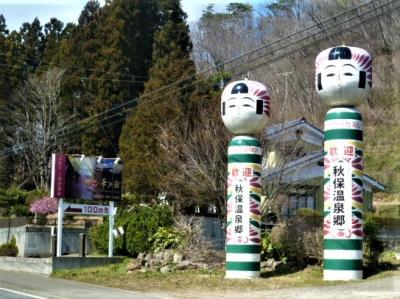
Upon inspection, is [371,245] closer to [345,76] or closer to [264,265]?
[264,265]

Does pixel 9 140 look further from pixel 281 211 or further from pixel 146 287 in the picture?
pixel 146 287

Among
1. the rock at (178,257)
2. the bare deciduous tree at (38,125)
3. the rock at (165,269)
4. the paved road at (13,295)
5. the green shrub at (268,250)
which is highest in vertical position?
the bare deciduous tree at (38,125)

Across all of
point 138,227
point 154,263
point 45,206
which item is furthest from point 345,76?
point 45,206

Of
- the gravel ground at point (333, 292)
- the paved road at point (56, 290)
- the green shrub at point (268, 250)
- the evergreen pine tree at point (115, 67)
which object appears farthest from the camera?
the evergreen pine tree at point (115, 67)

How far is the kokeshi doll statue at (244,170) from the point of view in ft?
67.7

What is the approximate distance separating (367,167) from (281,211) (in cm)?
2885

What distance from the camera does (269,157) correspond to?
28906 millimetres

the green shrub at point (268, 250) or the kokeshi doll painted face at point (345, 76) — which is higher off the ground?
the kokeshi doll painted face at point (345, 76)

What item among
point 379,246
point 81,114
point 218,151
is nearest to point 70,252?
point 218,151

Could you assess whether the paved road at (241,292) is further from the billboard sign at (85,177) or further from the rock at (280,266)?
the billboard sign at (85,177)

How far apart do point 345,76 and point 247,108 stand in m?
3.22

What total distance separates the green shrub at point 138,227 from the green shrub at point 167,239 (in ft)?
1.02

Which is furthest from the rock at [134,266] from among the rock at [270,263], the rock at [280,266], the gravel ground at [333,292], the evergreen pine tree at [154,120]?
the evergreen pine tree at [154,120]

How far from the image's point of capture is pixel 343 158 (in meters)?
19.6
